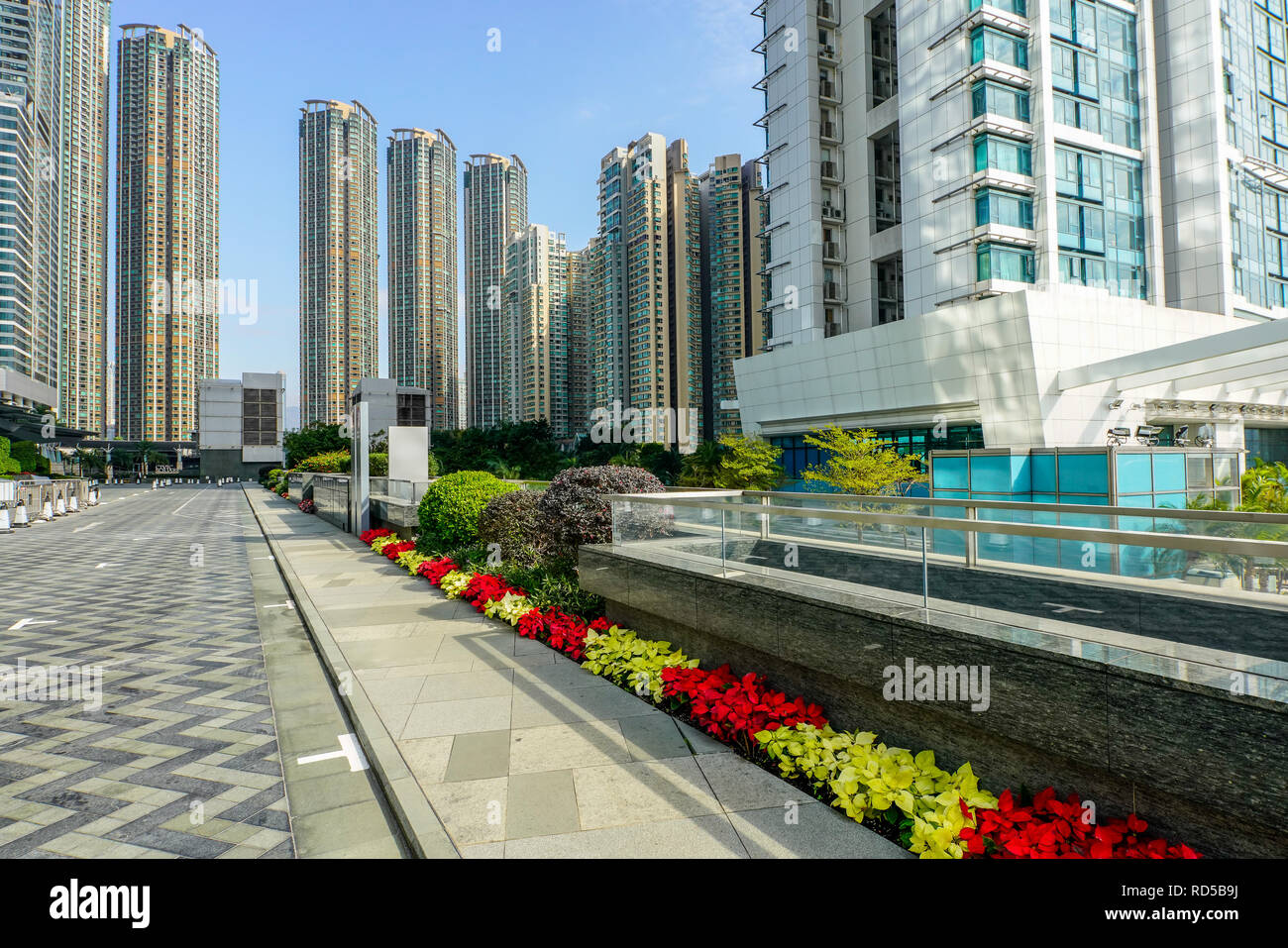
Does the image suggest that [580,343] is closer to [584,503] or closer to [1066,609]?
[584,503]

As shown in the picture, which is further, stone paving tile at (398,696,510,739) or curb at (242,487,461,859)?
stone paving tile at (398,696,510,739)

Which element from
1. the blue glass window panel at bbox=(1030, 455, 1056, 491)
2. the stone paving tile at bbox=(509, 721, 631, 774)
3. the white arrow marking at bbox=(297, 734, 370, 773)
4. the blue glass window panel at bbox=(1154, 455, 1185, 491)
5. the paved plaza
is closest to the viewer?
the paved plaza

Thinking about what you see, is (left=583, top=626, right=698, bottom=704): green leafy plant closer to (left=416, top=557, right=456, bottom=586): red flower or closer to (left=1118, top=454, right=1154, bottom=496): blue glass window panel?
(left=416, top=557, right=456, bottom=586): red flower

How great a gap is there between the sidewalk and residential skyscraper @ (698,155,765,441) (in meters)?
77.9

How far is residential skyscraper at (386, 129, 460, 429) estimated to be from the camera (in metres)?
97.1

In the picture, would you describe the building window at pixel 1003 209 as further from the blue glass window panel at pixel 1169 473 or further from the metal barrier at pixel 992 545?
the metal barrier at pixel 992 545

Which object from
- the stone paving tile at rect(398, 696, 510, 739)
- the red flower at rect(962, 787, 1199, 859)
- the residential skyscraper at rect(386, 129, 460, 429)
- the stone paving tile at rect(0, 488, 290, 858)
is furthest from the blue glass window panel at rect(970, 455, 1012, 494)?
the residential skyscraper at rect(386, 129, 460, 429)

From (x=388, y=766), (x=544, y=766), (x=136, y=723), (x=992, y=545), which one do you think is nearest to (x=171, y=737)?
(x=136, y=723)

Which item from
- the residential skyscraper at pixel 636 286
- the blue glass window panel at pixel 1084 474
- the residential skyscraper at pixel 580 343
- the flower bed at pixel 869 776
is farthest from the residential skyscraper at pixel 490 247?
the flower bed at pixel 869 776

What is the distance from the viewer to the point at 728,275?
9238cm

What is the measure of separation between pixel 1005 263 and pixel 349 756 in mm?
37761

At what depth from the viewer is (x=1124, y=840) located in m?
3.29

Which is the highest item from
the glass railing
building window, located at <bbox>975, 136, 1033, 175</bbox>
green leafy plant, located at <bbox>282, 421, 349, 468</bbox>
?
building window, located at <bbox>975, 136, 1033, 175</bbox>

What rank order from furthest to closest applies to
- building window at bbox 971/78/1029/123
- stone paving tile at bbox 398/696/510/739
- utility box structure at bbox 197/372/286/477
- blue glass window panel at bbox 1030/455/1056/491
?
utility box structure at bbox 197/372/286/477 → building window at bbox 971/78/1029/123 → blue glass window panel at bbox 1030/455/1056/491 → stone paving tile at bbox 398/696/510/739
